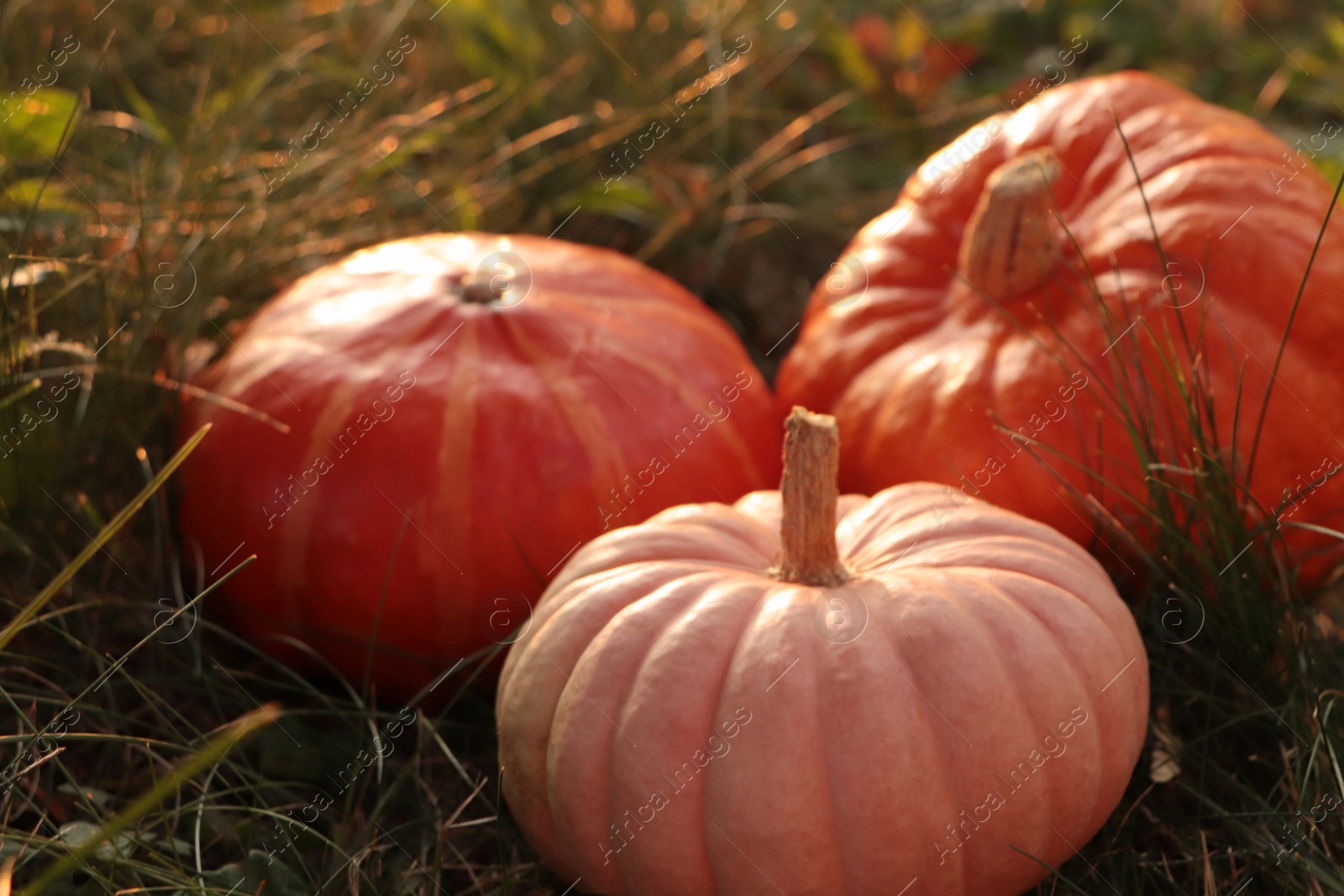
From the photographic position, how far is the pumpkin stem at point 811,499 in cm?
180

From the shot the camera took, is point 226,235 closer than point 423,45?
Yes

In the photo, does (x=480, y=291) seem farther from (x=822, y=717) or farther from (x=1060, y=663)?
(x=1060, y=663)

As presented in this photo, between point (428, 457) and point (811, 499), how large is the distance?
85cm

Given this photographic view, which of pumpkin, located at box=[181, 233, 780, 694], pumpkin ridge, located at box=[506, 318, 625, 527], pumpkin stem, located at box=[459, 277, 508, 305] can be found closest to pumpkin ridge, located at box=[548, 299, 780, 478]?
pumpkin, located at box=[181, 233, 780, 694]

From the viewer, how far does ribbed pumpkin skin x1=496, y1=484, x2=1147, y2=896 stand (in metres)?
1.58

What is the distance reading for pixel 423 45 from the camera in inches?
171

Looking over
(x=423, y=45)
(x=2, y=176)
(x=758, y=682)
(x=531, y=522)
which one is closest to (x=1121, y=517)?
(x=758, y=682)

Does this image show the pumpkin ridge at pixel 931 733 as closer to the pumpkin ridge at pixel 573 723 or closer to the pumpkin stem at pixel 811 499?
the pumpkin stem at pixel 811 499

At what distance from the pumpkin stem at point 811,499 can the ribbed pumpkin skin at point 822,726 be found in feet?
0.17

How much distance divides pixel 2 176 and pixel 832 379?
1.82m

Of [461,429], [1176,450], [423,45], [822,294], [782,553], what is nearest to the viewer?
[782,553]

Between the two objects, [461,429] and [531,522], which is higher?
[461,429]

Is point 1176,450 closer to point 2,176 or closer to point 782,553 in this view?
point 782,553

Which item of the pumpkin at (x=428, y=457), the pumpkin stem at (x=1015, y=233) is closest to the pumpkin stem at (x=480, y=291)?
the pumpkin at (x=428, y=457)
